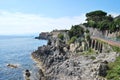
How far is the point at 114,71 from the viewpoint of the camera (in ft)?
161

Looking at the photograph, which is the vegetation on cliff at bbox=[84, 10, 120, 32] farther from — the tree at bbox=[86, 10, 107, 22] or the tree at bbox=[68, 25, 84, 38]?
the tree at bbox=[68, 25, 84, 38]

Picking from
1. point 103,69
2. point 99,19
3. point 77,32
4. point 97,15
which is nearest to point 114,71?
point 103,69

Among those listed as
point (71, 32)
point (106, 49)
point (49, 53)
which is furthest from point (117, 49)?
point (71, 32)

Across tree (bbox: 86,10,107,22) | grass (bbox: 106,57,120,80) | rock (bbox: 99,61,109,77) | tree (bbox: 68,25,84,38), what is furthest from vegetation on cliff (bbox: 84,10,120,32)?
rock (bbox: 99,61,109,77)

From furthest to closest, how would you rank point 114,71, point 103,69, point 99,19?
point 99,19 → point 103,69 → point 114,71

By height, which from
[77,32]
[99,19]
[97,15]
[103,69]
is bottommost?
[103,69]

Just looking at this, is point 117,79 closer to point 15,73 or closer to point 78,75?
point 78,75

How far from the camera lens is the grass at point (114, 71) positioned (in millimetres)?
47463

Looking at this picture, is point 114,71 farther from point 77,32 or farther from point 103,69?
point 77,32

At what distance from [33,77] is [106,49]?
1865 cm

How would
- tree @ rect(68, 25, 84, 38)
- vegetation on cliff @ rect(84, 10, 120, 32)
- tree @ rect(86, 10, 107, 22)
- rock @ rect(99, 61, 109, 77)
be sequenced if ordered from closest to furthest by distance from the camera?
rock @ rect(99, 61, 109, 77)
vegetation on cliff @ rect(84, 10, 120, 32)
tree @ rect(68, 25, 84, 38)
tree @ rect(86, 10, 107, 22)

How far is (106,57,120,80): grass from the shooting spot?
4746 cm

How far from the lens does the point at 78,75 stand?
54.1 metres

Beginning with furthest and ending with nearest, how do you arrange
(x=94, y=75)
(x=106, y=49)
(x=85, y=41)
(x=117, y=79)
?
(x=85, y=41) → (x=106, y=49) → (x=94, y=75) → (x=117, y=79)
